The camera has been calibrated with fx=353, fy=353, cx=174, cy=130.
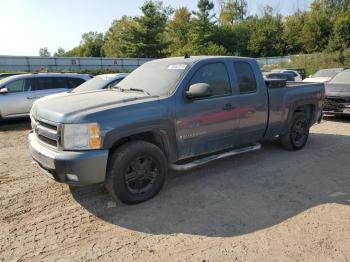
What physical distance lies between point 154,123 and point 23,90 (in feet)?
25.2

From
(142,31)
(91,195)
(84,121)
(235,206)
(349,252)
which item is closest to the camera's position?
(349,252)

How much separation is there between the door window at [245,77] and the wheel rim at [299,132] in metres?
1.65

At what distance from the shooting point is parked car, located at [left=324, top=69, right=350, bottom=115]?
32.2 feet

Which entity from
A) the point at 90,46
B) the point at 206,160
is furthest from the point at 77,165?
the point at 90,46

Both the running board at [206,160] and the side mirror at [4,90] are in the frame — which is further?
the side mirror at [4,90]

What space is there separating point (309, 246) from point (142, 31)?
160ft

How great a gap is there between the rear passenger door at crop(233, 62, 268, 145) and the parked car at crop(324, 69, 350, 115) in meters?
4.87

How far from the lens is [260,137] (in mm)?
6223

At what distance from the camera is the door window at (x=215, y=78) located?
17.2 ft

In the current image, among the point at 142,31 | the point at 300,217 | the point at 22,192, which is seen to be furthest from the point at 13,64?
the point at 300,217

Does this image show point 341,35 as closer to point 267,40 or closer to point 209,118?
point 267,40

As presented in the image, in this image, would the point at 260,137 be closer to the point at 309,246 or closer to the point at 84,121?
the point at 309,246

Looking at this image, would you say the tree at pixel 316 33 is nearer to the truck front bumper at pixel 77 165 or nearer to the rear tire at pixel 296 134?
the rear tire at pixel 296 134

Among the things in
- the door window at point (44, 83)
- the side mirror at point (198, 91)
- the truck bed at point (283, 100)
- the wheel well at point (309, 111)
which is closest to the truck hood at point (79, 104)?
the side mirror at point (198, 91)
